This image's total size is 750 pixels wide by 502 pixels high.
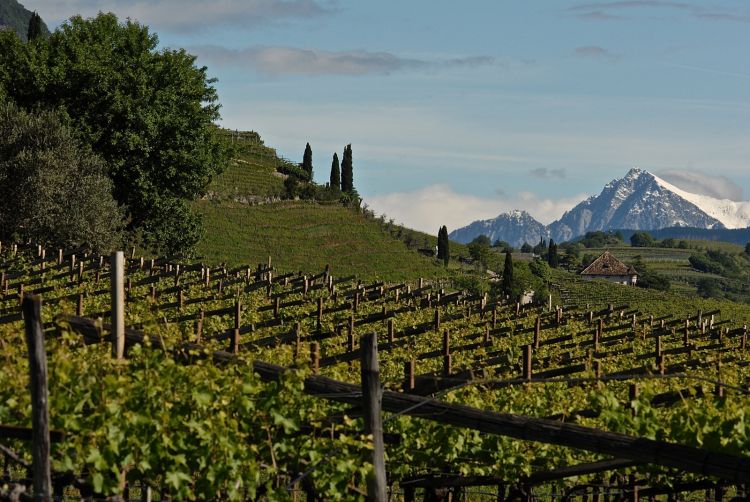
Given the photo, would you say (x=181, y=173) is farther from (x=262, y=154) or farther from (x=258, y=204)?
(x=262, y=154)

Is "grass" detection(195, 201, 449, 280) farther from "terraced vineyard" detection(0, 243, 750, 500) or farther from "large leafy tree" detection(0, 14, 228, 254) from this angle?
"terraced vineyard" detection(0, 243, 750, 500)

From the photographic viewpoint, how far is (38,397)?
30.7 ft

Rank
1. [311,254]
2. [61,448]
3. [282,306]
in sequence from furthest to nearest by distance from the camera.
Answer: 1. [311,254]
2. [282,306]
3. [61,448]

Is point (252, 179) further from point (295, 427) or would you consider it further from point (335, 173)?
point (295, 427)

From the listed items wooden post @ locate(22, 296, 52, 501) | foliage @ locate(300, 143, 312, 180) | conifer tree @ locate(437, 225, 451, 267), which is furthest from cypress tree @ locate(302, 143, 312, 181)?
wooden post @ locate(22, 296, 52, 501)

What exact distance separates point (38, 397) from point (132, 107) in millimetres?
44885

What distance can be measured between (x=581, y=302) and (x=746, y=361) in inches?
3404

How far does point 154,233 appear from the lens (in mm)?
55375

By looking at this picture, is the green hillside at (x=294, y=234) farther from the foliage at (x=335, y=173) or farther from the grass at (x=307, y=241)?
the foliage at (x=335, y=173)

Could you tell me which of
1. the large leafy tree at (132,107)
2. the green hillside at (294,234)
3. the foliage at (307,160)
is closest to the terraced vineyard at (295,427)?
the large leafy tree at (132,107)

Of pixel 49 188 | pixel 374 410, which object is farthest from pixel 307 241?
pixel 374 410

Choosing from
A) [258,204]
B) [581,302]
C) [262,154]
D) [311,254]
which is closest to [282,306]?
[311,254]

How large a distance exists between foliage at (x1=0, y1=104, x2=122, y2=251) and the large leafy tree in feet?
7.09

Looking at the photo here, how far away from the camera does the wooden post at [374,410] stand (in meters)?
10.1
